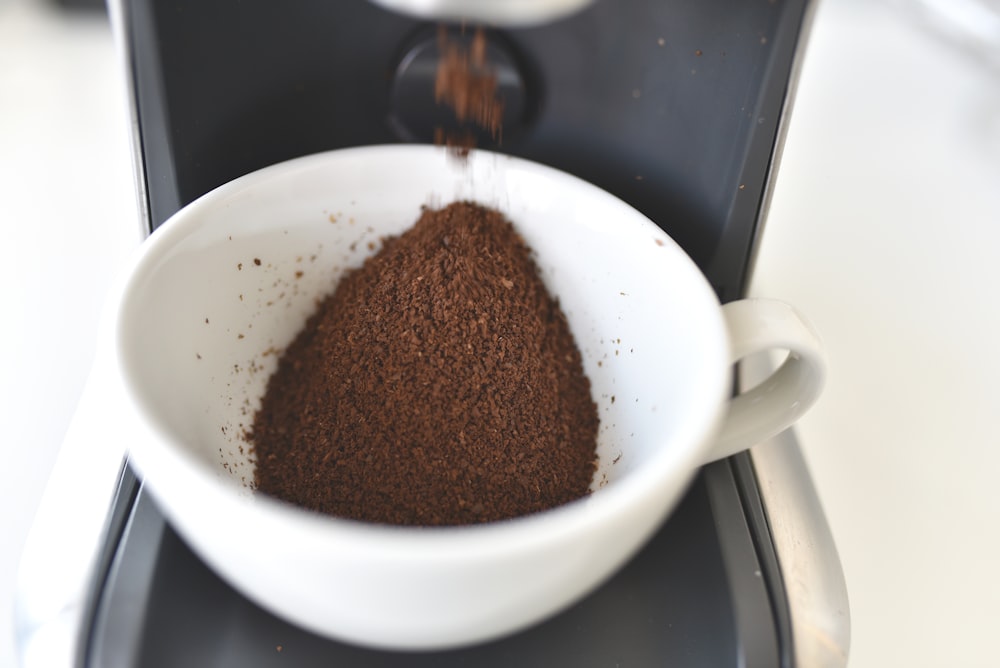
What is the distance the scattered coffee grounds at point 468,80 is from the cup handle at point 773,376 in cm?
12

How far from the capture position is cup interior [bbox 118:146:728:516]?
11.7 inches

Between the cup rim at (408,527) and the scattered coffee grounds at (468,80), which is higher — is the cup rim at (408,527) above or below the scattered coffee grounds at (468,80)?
below

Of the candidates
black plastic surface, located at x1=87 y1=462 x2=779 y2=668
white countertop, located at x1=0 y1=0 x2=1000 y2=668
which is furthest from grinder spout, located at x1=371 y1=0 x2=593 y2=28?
white countertop, located at x1=0 y1=0 x2=1000 y2=668

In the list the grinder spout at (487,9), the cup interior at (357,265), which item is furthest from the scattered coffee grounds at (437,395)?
the grinder spout at (487,9)

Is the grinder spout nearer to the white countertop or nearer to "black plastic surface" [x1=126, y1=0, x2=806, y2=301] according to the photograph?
"black plastic surface" [x1=126, y1=0, x2=806, y2=301]

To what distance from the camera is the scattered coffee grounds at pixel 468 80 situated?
12.4 inches

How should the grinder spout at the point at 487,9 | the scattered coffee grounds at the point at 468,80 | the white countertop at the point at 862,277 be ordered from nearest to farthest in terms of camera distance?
the grinder spout at the point at 487,9
the scattered coffee grounds at the point at 468,80
the white countertop at the point at 862,277

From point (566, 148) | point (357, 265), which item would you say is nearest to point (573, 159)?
point (566, 148)

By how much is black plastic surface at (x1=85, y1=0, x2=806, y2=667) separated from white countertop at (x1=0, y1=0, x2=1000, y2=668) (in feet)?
0.43

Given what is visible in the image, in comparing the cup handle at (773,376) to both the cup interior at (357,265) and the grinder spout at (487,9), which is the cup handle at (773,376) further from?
the grinder spout at (487,9)

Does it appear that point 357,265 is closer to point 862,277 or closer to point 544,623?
point 544,623

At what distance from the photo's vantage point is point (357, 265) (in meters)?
0.39

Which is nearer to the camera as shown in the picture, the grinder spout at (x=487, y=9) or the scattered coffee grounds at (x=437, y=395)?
the grinder spout at (x=487, y=9)

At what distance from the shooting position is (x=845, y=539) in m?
0.44
